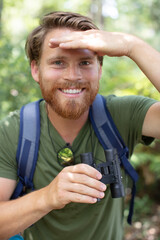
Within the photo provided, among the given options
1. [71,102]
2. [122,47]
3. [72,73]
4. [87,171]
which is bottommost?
[87,171]

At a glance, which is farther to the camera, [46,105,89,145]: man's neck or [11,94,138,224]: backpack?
[46,105,89,145]: man's neck

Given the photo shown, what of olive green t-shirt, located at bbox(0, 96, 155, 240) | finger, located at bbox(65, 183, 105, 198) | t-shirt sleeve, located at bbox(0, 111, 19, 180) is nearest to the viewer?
finger, located at bbox(65, 183, 105, 198)

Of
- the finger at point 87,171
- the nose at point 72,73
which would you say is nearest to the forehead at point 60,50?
the nose at point 72,73

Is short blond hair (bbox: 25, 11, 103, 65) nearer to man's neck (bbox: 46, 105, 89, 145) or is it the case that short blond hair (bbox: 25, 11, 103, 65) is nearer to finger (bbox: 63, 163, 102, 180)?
man's neck (bbox: 46, 105, 89, 145)

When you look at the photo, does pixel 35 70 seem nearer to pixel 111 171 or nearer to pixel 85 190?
pixel 111 171

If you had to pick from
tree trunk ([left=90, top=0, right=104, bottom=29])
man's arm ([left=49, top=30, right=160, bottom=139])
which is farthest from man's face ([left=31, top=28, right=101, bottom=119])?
tree trunk ([left=90, top=0, right=104, bottom=29])

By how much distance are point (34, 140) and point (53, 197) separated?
2.29 ft

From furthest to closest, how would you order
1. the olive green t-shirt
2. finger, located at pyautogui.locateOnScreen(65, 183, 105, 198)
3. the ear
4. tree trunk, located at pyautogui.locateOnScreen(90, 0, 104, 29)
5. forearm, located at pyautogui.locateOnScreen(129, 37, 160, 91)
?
tree trunk, located at pyautogui.locateOnScreen(90, 0, 104, 29), the ear, the olive green t-shirt, forearm, located at pyautogui.locateOnScreen(129, 37, 160, 91), finger, located at pyautogui.locateOnScreen(65, 183, 105, 198)

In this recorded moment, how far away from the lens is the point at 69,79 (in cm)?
234

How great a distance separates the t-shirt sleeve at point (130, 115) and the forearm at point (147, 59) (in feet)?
1.08

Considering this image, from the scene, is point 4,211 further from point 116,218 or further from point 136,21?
point 136,21

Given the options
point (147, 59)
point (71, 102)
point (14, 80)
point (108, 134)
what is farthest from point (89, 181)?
point (14, 80)

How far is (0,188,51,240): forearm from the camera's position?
1960 mm

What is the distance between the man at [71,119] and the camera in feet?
7.09
